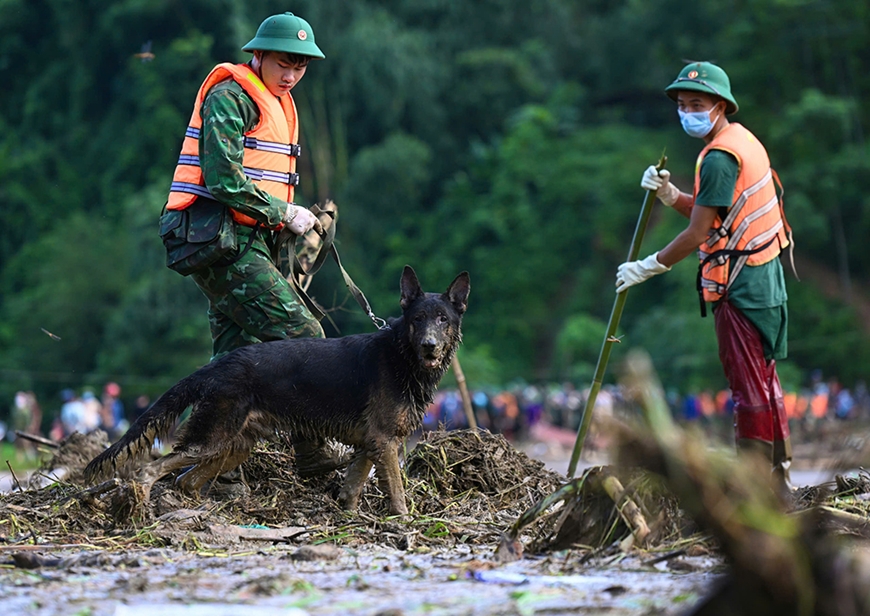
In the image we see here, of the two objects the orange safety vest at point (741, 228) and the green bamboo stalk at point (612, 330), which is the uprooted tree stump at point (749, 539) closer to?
the orange safety vest at point (741, 228)

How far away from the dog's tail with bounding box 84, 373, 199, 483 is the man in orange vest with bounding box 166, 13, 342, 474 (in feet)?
2.19

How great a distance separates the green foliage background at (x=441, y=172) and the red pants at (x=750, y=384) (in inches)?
1396

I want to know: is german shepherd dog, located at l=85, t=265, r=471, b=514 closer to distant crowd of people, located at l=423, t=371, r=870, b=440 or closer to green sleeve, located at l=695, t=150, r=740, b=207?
green sleeve, located at l=695, t=150, r=740, b=207

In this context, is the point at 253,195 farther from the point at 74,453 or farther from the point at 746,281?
the point at 74,453

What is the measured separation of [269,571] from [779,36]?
48.5 m

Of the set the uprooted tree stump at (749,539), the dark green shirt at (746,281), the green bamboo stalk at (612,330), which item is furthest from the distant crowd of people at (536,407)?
the uprooted tree stump at (749,539)

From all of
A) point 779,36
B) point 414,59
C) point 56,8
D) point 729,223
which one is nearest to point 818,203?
point 779,36

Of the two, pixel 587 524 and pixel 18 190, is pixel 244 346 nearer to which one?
pixel 587 524

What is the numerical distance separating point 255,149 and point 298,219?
484mm

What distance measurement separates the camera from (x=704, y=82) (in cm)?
764

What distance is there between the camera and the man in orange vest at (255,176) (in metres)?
7.14

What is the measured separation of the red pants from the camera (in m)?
7.17

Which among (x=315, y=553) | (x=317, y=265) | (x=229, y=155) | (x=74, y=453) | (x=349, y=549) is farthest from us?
(x=74, y=453)

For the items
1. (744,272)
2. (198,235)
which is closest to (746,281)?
(744,272)
